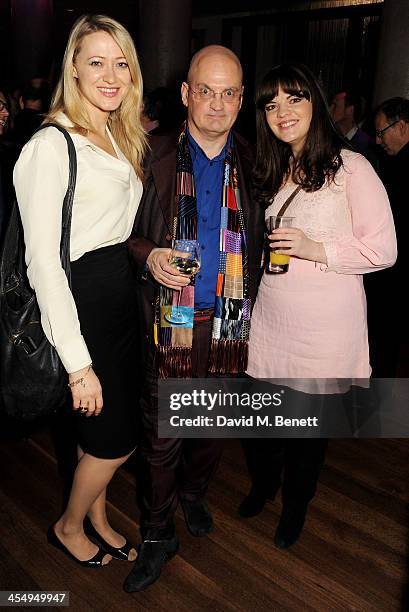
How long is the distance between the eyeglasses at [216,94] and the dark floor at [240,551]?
5.80 ft

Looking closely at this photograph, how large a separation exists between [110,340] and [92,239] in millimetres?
363

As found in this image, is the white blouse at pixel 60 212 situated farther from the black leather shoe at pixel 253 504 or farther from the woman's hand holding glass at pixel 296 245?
the black leather shoe at pixel 253 504

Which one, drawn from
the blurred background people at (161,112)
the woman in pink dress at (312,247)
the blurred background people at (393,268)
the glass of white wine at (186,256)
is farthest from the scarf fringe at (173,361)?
the blurred background people at (161,112)

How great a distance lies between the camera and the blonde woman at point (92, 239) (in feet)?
4.77

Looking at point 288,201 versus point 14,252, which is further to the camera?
point 288,201

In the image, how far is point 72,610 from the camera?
6.01ft

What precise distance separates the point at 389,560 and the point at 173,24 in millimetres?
7089

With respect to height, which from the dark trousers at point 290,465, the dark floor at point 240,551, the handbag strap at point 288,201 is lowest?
the dark floor at point 240,551

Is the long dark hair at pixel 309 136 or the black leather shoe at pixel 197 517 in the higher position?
the long dark hair at pixel 309 136

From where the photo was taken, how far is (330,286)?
1897mm

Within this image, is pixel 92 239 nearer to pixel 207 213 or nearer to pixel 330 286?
pixel 207 213

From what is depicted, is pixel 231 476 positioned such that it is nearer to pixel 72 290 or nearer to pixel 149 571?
pixel 149 571

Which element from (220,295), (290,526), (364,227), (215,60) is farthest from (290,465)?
(215,60)

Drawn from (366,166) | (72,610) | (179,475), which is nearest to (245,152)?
(366,166)
